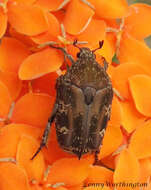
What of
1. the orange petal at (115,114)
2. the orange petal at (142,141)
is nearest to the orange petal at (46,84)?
the orange petal at (115,114)

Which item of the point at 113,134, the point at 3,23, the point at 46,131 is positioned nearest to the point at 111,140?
the point at 113,134

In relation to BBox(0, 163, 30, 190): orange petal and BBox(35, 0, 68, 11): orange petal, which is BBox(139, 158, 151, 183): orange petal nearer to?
BBox(0, 163, 30, 190): orange petal

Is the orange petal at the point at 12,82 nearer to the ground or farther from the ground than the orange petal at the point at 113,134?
farther from the ground

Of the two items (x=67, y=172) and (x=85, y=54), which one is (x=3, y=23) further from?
(x=67, y=172)

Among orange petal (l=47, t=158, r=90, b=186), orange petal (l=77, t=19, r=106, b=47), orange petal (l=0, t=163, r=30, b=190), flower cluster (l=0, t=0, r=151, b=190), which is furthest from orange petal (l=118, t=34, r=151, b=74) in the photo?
orange petal (l=0, t=163, r=30, b=190)

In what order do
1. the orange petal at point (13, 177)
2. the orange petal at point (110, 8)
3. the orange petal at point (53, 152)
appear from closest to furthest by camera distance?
the orange petal at point (13, 177), the orange petal at point (53, 152), the orange petal at point (110, 8)

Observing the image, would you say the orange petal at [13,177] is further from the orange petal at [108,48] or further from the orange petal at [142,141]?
the orange petal at [108,48]

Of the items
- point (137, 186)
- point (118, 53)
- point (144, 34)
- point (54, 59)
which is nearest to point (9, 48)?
point (54, 59)
